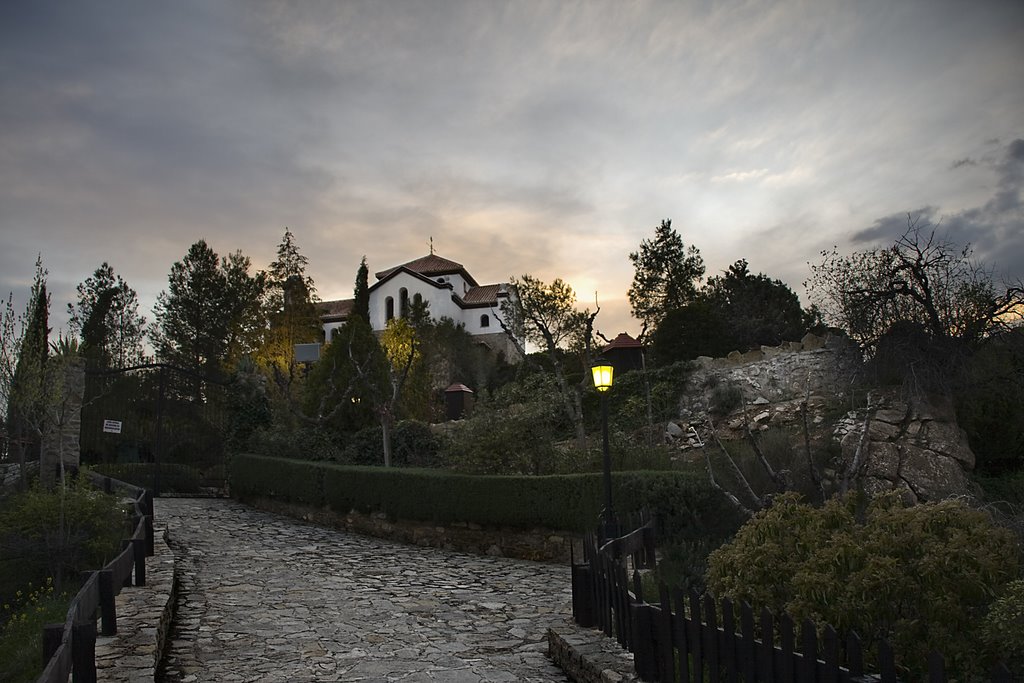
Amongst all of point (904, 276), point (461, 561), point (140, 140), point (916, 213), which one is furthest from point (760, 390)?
point (140, 140)

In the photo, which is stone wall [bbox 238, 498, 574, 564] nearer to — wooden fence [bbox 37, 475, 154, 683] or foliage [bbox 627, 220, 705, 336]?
wooden fence [bbox 37, 475, 154, 683]

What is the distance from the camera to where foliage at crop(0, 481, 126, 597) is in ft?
29.1

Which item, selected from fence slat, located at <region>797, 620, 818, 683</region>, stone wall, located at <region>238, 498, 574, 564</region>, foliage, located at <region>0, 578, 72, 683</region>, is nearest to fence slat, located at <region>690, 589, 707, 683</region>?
fence slat, located at <region>797, 620, 818, 683</region>

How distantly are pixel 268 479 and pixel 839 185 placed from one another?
13.4 m

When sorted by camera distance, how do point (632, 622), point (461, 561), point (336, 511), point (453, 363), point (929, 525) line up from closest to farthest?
point (929, 525) < point (632, 622) < point (461, 561) < point (336, 511) < point (453, 363)

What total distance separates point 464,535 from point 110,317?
30384mm

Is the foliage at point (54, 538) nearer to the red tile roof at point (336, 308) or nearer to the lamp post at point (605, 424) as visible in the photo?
the lamp post at point (605, 424)

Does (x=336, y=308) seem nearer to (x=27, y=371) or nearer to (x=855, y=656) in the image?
(x=27, y=371)

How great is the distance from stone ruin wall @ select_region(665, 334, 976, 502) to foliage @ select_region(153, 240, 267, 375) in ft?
84.9

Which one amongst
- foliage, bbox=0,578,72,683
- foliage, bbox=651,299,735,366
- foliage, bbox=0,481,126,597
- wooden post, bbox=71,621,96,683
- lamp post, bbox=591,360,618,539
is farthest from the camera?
foliage, bbox=651,299,735,366

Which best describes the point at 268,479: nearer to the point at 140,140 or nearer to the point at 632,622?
the point at 140,140

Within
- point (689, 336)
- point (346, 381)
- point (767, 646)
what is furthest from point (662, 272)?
point (767, 646)

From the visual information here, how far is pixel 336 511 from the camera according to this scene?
1416 cm

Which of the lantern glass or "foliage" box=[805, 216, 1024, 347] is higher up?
"foliage" box=[805, 216, 1024, 347]
